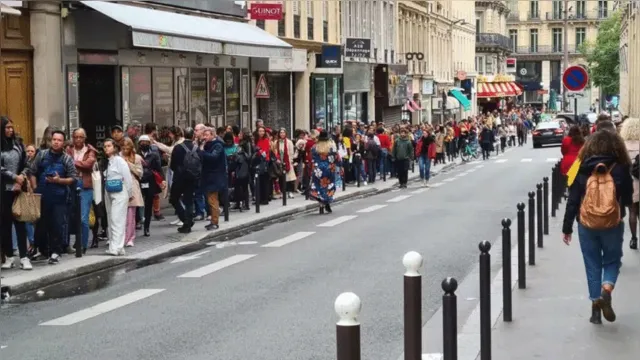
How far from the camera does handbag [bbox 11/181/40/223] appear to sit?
15.5m

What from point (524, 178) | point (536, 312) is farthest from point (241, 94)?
point (536, 312)

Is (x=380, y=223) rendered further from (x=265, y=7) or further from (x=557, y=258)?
(x=265, y=7)

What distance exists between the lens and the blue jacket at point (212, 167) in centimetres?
2098

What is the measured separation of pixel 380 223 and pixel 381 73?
33675mm

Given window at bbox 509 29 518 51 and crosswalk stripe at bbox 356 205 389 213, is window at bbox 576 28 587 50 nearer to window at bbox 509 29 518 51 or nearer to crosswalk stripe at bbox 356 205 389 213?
window at bbox 509 29 518 51

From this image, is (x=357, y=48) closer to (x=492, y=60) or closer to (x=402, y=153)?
(x=402, y=153)

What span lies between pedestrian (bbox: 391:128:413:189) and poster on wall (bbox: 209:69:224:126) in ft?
14.9

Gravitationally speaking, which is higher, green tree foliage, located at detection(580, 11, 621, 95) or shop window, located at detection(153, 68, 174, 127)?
green tree foliage, located at detection(580, 11, 621, 95)

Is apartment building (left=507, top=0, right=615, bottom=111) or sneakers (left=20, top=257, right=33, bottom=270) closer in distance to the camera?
sneakers (left=20, top=257, right=33, bottom=270)

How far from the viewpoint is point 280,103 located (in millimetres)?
40438

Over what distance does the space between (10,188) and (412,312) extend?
9.01m

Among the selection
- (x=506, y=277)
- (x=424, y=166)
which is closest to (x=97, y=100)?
(x=424, y=166)

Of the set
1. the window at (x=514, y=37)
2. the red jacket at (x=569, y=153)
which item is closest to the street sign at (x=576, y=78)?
the red jacket at (x=569, y=153)

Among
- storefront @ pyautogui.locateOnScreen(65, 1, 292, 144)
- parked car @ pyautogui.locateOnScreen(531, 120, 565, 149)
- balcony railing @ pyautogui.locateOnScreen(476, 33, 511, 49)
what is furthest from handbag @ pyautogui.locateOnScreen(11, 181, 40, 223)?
balcony railing @ pyautogui.locateOnScreen(476, 33, 511, 49)
